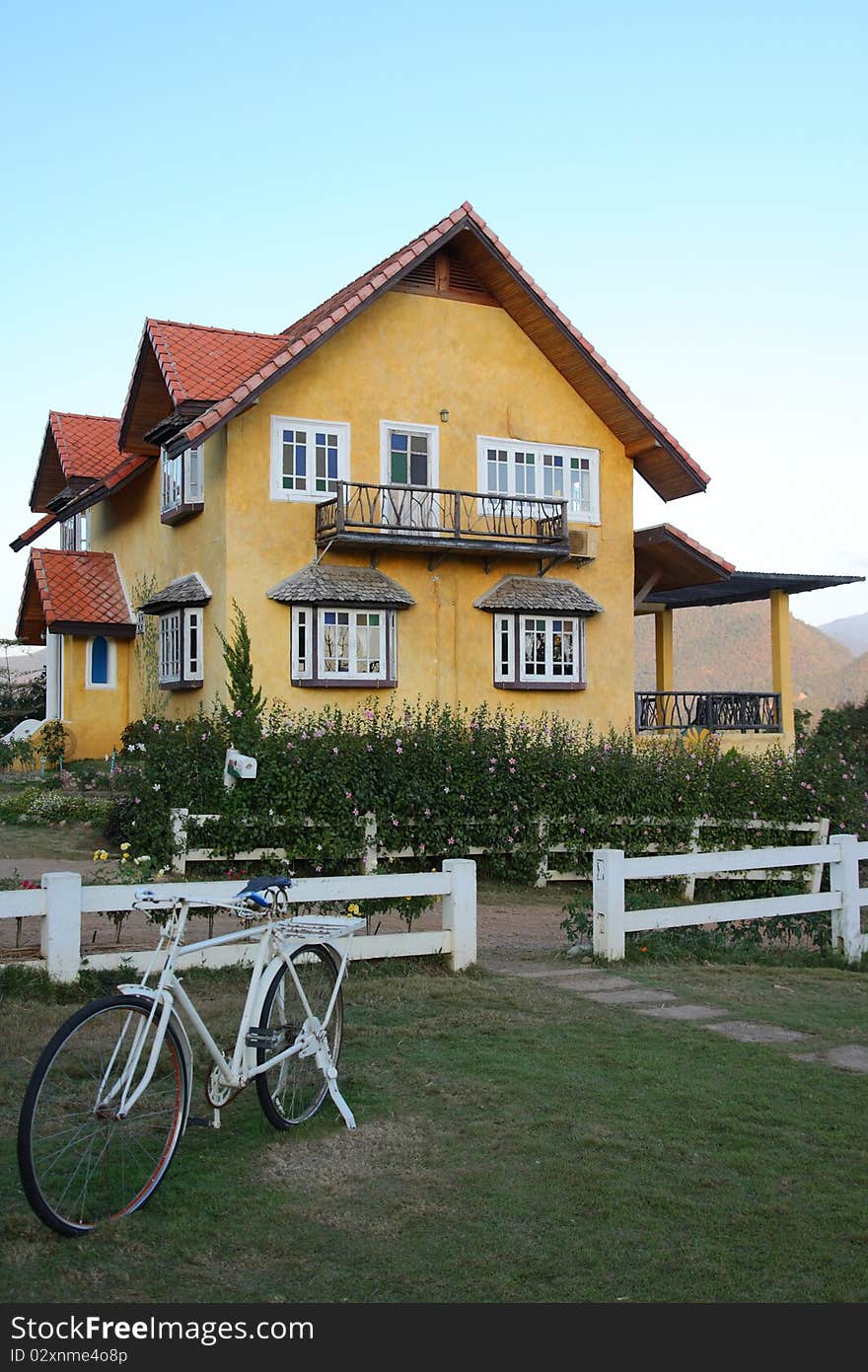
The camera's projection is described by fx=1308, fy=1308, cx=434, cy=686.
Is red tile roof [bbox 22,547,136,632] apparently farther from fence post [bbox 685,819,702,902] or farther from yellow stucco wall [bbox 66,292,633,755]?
fence post [bbox 685,819,702,902]

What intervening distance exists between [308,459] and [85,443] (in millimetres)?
9638

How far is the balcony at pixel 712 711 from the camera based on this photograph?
26.4 metres

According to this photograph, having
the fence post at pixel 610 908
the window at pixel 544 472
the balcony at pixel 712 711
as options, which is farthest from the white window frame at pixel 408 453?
the fence post at pixel 610 908

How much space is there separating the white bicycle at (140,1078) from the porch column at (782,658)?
22555 mm

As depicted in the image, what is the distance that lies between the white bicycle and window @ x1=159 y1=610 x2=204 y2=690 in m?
17.2

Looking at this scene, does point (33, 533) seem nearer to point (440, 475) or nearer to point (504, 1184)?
point (440, 475)

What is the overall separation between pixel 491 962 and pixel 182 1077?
18.8ft

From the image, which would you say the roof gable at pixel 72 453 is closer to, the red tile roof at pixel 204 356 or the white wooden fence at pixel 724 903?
the red tile roof at pixel 204 356

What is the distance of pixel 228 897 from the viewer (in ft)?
24.3

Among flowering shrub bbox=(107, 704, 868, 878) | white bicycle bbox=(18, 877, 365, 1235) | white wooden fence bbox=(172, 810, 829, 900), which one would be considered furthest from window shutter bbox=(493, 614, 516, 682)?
white bicycle bbox=(18, 877, 365, 1235)

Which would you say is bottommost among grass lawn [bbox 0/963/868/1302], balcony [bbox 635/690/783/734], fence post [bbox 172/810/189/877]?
grass lawn [bbox 0/963/868/1302]

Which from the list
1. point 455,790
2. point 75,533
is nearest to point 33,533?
point 75,533

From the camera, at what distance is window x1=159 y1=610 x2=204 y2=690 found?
22.9 meters

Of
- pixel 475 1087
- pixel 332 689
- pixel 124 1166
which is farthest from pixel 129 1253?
pixel 332 689
